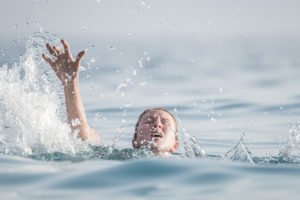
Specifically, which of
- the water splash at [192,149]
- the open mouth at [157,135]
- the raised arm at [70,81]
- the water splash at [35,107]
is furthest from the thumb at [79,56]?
the water splash at [192,149]

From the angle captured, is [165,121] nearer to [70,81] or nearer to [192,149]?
[192,149]

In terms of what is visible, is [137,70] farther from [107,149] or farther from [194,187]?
[194,187]

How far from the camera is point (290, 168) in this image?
6258mm

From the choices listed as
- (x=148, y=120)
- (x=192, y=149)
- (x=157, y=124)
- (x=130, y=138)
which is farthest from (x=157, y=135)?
(x=130, y=138)

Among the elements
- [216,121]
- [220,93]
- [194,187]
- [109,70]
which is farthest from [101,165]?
[109,70]

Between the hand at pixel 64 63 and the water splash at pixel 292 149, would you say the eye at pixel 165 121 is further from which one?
the water splash at pixel 292 149

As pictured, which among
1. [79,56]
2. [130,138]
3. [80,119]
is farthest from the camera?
[130,138]

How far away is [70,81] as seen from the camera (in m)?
8.34

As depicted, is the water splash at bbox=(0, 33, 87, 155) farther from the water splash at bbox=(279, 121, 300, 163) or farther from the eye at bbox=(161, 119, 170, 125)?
the water splash at bbox=(279, 121, 300, 163)

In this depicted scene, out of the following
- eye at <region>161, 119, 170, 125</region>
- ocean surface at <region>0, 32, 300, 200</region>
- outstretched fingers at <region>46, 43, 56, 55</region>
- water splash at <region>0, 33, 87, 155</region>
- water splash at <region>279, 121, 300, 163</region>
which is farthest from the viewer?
eye at <region>161, 119, 170, 125</region>

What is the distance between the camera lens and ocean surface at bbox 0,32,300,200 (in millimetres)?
5352

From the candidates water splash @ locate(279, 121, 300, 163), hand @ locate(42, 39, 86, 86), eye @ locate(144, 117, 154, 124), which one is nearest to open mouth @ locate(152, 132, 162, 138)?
eye @ locate(144, 117, 154, 124)

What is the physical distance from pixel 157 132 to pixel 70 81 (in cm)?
112

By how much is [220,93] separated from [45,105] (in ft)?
27.5
